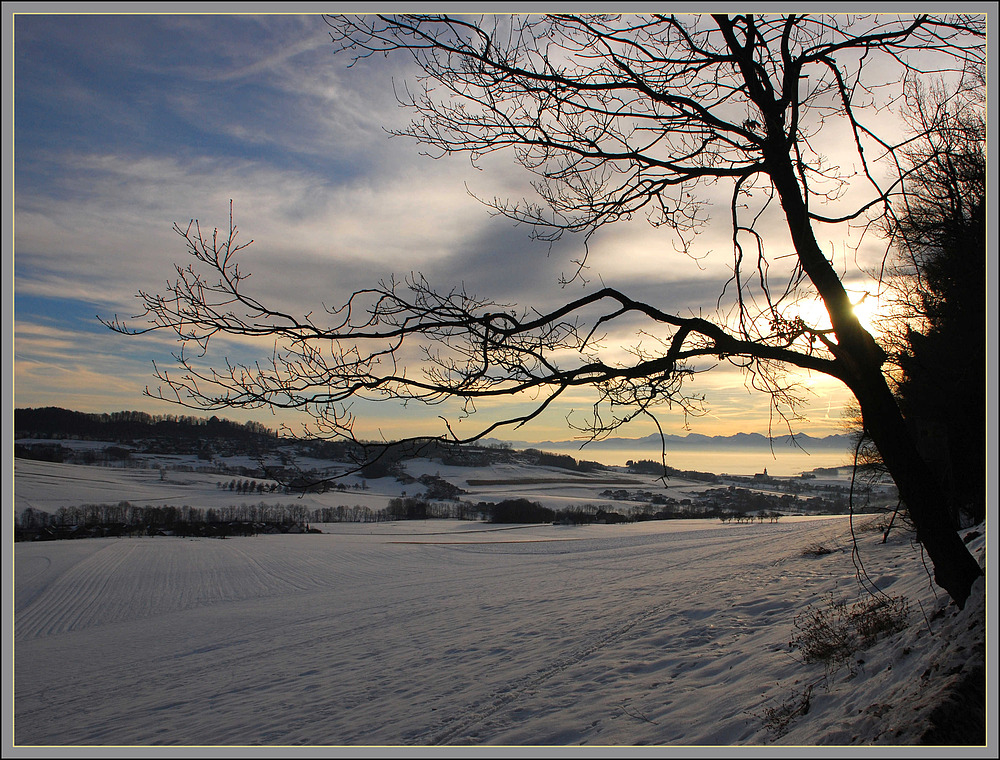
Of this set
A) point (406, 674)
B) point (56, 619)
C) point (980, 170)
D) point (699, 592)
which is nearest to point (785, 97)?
point (980, 170)

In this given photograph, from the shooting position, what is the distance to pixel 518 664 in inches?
394

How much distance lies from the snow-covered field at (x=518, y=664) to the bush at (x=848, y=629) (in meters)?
0.24

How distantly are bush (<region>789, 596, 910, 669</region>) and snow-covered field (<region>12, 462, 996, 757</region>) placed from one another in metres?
0.24

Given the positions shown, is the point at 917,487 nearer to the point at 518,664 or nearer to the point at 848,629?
the point at 848,629

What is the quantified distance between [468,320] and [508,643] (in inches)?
383

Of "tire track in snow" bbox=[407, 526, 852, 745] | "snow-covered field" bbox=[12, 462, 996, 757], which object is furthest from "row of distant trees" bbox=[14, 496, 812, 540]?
"tire track in snow" bbox=[407, 526, 852, 745]

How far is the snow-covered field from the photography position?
17.9ft

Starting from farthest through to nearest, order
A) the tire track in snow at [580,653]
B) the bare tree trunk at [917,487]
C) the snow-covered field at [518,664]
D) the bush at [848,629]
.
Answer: the tire track in snow at [580,653], the bush at [848,629], the snow-covered field at [518,664], the bare tree trunk at [917,487]

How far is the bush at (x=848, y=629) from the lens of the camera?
251 inches

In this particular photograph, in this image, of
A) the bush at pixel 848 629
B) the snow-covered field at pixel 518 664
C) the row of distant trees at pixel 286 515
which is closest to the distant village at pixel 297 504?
the row of distant trees at pixel 286 515

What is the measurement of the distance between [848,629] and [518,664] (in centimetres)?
539

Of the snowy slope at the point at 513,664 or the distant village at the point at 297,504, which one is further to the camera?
the distant village at the point at 297,504

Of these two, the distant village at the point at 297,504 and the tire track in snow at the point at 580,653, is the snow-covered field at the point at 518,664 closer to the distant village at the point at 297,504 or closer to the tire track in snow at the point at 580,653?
the tire track in snow at the point at 580,653

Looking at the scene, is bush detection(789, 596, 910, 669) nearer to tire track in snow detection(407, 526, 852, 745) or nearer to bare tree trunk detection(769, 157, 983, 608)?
tire track in snow detection(407, 526, 852, 745)
